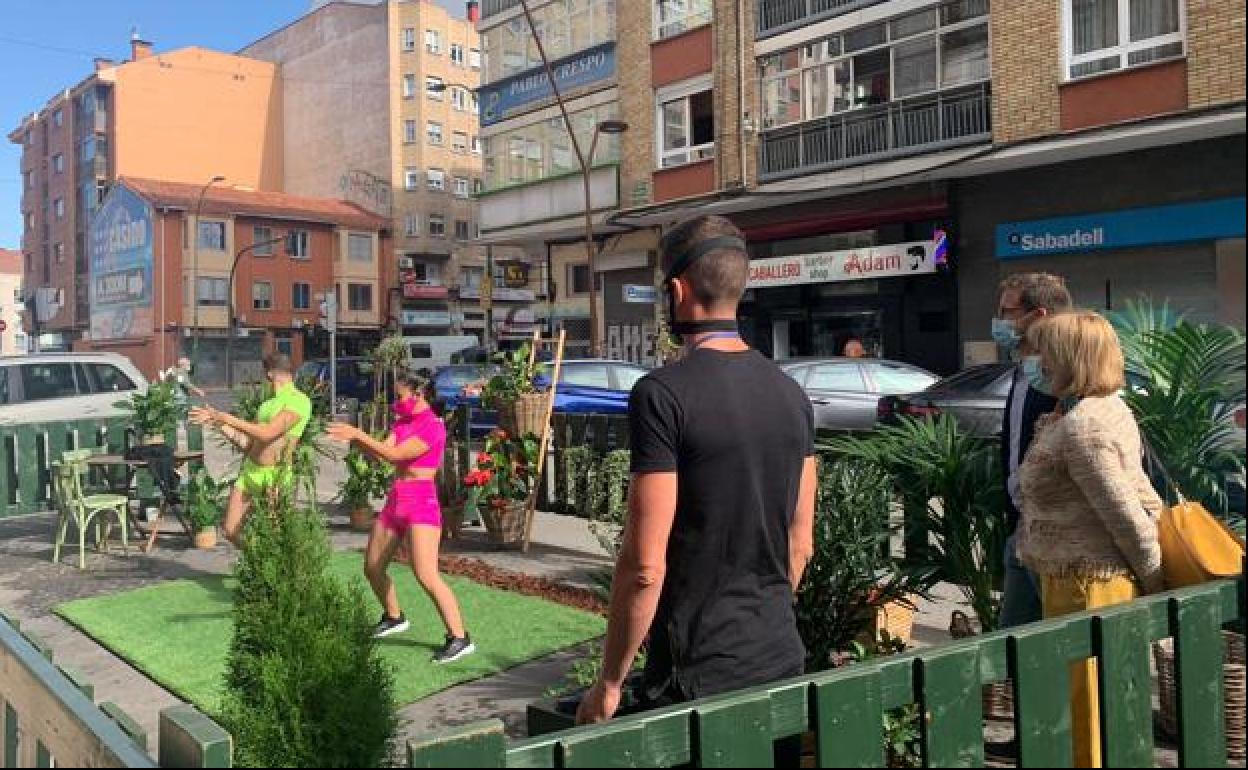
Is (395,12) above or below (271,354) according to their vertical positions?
above

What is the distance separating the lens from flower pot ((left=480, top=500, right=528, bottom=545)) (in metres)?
8.44

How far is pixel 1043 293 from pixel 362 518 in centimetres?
751

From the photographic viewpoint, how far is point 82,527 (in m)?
8.34

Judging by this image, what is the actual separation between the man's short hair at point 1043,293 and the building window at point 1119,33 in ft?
46.9

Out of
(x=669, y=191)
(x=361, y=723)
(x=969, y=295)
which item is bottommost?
(x=361, y=723)

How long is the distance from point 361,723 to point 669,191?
73.2ft

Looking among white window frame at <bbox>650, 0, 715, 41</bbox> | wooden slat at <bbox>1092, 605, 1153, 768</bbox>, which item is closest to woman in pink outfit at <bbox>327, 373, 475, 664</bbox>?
wooden slat at <bbox>1092, 605, 1153, 768</bbox>

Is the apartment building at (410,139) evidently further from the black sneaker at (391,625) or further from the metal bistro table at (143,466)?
the black sneaker at (391,625)

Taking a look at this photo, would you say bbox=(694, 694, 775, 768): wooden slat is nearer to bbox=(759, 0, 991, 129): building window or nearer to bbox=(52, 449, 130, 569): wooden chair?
bbox=(52, 449, 130, 569): wooden chair

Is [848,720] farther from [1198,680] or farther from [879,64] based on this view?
[879,64]

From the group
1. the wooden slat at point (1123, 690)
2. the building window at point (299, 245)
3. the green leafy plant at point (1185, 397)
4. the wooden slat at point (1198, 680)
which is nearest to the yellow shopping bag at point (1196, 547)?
the green leafy plant at point (1185, 397)

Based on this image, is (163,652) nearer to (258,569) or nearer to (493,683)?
(493,683)

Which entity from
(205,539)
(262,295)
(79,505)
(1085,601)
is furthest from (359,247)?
(1085,601)

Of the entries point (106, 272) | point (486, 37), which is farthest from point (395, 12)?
point (486, 37)
